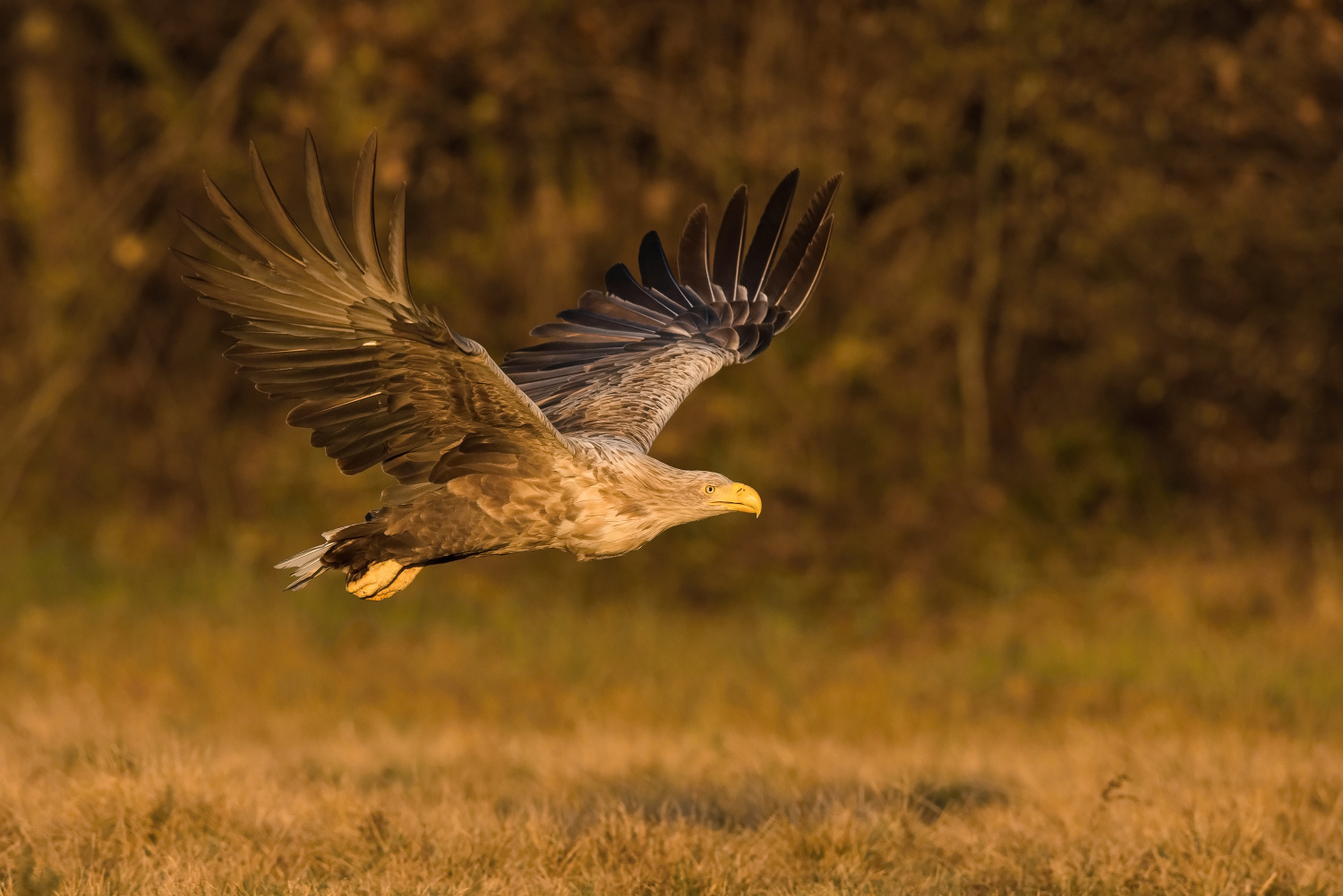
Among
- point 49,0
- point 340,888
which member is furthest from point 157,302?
point 340,888

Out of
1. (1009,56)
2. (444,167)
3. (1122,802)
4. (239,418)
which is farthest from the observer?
(239,418)

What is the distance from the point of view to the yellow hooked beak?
19.4 ft

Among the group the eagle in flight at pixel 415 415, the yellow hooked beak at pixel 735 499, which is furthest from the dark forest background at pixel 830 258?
the yellow hooked beak at pixel 735 499

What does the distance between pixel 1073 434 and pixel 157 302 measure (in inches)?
299

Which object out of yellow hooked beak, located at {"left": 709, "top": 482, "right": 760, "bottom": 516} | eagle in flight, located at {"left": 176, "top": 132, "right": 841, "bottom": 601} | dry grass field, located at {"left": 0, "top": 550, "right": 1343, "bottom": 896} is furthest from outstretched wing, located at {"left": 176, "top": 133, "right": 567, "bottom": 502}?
dry grass field, located at {"left": 0, "top": 550, "right": 1343, "bottom": 896}

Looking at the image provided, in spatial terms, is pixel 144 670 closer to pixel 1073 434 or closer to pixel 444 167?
pixel 444 167

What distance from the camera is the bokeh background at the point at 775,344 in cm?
1064

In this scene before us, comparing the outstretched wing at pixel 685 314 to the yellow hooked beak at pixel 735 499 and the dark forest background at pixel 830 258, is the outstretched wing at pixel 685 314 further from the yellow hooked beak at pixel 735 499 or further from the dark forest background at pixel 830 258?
the dark forest background at pixel 830 258

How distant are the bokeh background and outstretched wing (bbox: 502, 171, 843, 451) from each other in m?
2.81

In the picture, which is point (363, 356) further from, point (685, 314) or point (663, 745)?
point (663, 745)

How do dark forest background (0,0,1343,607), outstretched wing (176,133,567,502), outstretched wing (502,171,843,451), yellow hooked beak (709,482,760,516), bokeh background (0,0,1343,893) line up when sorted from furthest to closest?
1. dark forest background (0,0,1343,607)
2. bokeh background (0,0,1343,893)
3. outstretched wing (502,171,843,451)
4. yellow hooked beak (709,482,760,516)
5. outstretched wing (176,133,567,502)

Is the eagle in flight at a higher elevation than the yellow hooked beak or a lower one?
higher

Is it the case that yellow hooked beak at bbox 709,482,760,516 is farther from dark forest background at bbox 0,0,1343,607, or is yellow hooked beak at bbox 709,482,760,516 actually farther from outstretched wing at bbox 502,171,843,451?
dark forest background at bbox 0,0,1343,607

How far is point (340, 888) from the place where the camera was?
15.2 feet
